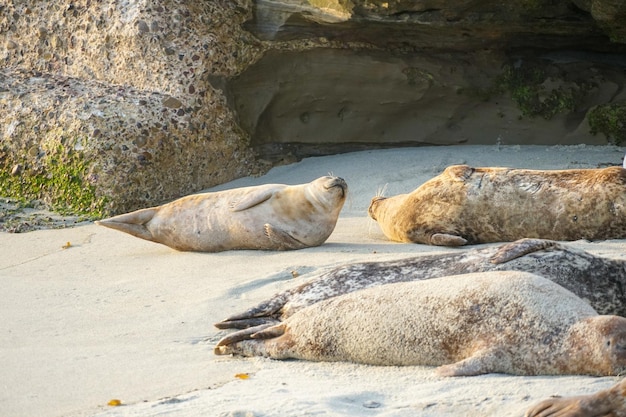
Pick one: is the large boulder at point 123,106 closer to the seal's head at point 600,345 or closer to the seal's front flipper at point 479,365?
the seal's front flipper at point 479,365

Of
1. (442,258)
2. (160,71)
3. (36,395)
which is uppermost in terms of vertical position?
(160,71)

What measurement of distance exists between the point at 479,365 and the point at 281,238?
3246 millimetres

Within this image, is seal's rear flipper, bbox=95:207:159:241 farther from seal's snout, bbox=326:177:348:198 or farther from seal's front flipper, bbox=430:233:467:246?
seal's front flipper, bbox=430:233:467:246

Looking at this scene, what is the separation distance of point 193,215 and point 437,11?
3051mm

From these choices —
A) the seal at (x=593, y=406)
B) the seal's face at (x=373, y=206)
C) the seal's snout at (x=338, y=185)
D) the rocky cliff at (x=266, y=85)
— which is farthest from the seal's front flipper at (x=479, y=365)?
the rocky cliff at (x=266, y=85)

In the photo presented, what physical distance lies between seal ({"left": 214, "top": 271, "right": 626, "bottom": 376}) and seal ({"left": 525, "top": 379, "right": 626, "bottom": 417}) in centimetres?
68

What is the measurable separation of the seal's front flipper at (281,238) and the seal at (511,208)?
843mm

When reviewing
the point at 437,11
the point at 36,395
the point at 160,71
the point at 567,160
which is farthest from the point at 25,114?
the point at 36,395

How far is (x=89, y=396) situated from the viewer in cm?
448

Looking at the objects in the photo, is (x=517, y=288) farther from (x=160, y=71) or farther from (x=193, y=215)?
(x=160, y=71)

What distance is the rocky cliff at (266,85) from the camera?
9.34 m

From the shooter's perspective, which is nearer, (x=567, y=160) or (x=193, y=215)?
(x=193, y=215)

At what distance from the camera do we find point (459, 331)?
451cm

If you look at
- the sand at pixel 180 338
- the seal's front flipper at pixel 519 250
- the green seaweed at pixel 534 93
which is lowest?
the sand at pixel 180 338
